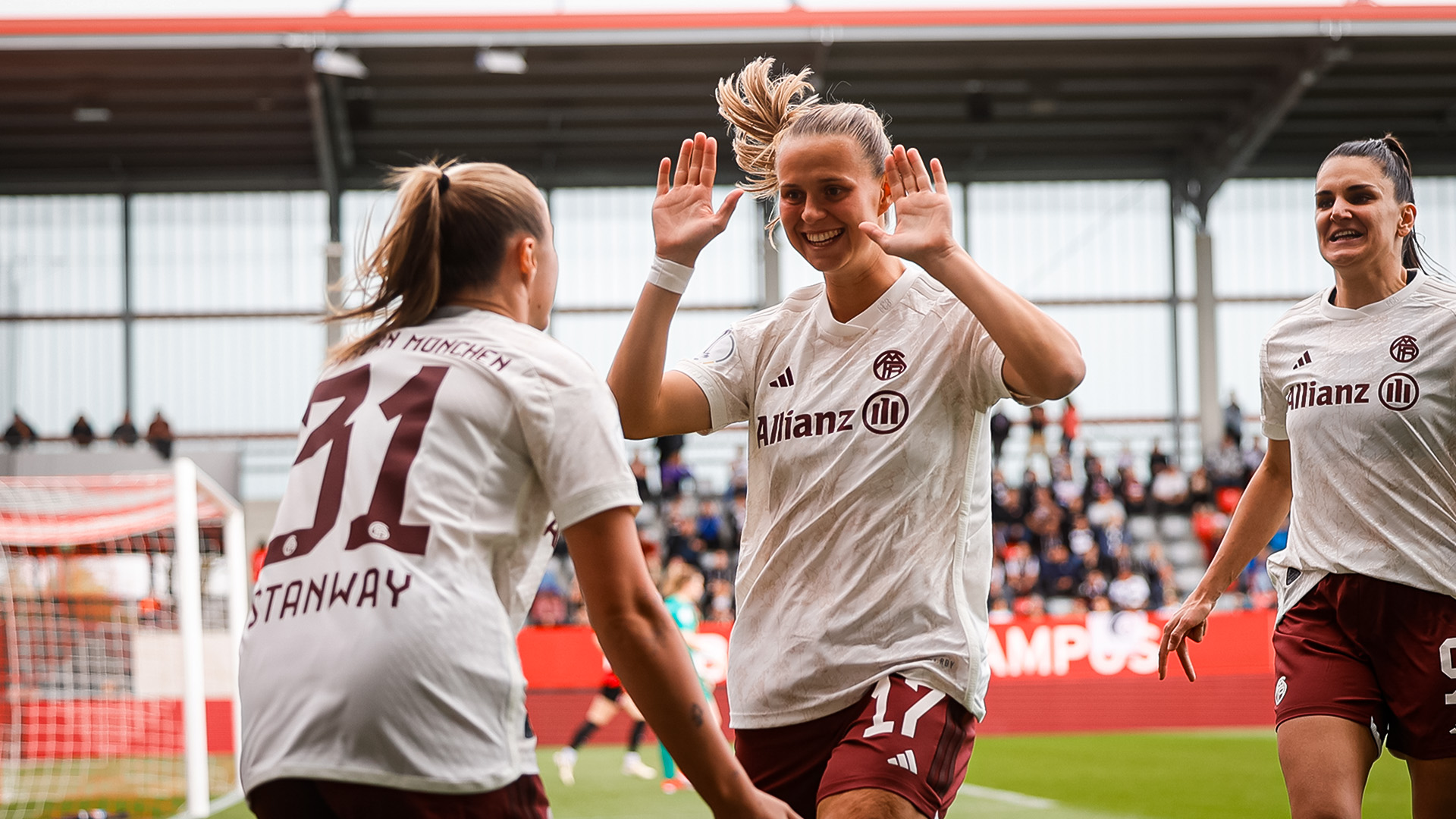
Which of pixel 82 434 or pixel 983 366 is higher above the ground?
pixel 983 366

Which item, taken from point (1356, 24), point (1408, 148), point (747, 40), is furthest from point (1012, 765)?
point (1408, 148)

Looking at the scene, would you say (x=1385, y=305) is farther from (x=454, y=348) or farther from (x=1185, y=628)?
(x=454, y=348)

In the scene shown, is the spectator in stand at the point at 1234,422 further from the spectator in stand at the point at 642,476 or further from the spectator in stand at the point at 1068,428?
the spectator in stand at the point at 642,476

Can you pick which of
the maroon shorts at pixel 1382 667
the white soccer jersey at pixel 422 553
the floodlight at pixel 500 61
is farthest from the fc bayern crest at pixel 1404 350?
the floodlight at pixel 500 61

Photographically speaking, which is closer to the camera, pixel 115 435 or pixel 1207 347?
pixel 115 435

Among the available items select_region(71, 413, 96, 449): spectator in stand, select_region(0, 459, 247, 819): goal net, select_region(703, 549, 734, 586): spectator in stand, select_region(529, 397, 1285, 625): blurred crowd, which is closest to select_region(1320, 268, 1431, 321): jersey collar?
select_region(0, 459, 247, 819): goal net

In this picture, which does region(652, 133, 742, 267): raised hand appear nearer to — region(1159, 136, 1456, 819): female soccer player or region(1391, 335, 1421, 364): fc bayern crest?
region(1159, 136, 1456, 819): female soccer player

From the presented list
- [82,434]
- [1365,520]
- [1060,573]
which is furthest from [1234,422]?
[1365,520]

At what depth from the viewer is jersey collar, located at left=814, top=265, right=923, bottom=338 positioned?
3.26 m

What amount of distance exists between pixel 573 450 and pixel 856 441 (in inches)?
41.6

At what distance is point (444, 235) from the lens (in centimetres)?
234

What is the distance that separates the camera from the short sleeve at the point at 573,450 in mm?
2166

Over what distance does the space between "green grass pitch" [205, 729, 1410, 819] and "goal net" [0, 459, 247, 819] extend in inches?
60.1

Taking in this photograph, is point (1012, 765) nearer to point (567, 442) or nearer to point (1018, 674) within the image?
point (1018, 674)
